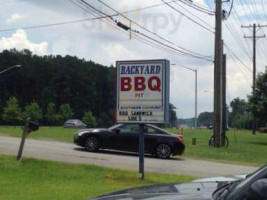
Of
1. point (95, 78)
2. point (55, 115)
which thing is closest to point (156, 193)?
point (55, 115)

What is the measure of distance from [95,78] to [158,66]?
114356 mm

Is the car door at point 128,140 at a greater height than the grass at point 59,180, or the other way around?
the car door at point 128,140

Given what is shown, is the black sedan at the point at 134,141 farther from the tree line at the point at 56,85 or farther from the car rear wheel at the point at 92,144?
the tree line at the point at 56,85

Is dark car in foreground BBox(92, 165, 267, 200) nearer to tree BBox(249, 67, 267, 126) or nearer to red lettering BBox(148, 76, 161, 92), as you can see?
red lettering BBox(148, 76, 161, 92)

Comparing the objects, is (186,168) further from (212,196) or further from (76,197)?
(212,196)

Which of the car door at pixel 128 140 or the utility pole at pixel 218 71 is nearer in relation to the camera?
the car door at pixel 128 140

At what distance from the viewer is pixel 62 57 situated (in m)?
121

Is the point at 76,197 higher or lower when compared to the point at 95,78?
lower

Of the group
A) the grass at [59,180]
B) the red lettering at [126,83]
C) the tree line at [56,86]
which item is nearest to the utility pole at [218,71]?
the grass at [59,180]

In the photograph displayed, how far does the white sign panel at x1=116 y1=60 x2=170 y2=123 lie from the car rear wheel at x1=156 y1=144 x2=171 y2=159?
27.0 feet

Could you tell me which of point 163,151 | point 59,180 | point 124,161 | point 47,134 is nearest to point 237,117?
point 47,134

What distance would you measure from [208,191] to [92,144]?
1893 cm

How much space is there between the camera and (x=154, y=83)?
13.8 meters

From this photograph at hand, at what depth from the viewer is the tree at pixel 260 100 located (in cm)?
4488
